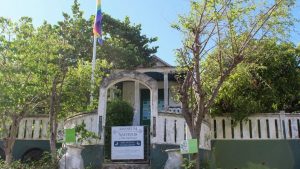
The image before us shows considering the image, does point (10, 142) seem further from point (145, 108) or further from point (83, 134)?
point (145, 108)

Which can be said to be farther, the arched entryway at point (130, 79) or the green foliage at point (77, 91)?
the green foliage at point (77, 91)

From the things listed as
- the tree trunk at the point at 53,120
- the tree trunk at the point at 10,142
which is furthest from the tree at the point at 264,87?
the tree trunk at the point at 10,142

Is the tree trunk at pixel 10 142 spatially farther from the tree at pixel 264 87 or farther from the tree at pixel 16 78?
the tree at pixel 264 87

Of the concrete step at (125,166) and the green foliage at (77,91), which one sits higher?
the green foliage at (77,91)

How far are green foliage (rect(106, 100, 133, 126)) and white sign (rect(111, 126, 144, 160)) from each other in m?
2.87

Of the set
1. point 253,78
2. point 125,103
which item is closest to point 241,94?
point 253,78

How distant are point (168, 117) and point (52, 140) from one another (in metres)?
3.73

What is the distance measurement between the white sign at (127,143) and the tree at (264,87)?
13.1 ft

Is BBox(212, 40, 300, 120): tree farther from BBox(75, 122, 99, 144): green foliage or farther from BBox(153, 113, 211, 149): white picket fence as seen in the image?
BBox(75, 122, 99, 144): green foliage

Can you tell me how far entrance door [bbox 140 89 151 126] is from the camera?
21695 millimetres

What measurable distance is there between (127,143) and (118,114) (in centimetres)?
343

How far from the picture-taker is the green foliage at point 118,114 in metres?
16.1

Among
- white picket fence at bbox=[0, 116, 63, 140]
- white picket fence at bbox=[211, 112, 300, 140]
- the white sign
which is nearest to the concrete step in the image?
the white sign

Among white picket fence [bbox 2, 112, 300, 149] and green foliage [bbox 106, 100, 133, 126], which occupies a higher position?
A: green foliage [bbox 106, 100, 133, 126]
